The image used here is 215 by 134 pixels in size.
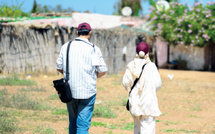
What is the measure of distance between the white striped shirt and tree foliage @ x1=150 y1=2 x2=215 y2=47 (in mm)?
16320

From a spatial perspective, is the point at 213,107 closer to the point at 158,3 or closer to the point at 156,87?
the point at 156,87

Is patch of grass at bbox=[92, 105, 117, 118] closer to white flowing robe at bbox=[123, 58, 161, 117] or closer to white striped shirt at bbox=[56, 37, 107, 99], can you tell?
white flowing robe at bbox=[123, 58, 161, 117]

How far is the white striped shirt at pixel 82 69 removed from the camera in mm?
3387

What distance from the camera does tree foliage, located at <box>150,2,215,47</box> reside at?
18625 mm

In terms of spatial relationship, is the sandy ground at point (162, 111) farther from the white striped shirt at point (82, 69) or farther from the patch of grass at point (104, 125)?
the white striped shirt at point (82, 69)

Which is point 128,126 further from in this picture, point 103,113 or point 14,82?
point 14,82

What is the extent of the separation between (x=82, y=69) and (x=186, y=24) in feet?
55.8

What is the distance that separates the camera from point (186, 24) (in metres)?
19.3

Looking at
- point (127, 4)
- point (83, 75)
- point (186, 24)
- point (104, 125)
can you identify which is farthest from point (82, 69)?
point (127, 4)

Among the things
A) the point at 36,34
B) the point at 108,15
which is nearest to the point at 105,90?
the point at 36,34

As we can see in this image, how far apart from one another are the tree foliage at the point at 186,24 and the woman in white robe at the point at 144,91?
15.8 meters

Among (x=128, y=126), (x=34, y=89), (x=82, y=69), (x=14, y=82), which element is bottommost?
(x=128, y=126)

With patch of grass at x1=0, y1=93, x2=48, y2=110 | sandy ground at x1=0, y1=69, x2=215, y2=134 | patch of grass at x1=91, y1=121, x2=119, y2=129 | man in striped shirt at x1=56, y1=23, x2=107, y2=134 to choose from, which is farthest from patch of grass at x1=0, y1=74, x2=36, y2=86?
man in striped shirt at x1=56, y1=23, x2=107, y2=134

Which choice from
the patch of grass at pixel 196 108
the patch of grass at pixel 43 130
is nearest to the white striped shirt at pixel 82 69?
the patch of grass at pixel 43 130
